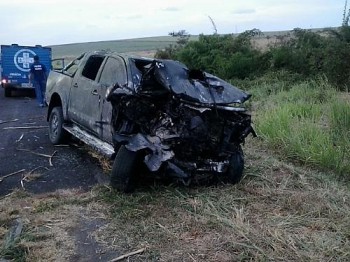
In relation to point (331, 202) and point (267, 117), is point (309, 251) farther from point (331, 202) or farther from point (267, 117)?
point (267, 117)

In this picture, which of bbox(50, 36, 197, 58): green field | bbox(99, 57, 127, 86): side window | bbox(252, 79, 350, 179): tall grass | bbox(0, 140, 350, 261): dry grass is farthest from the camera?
bbox(50, 36, 197, 58): green field

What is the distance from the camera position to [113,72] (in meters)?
6.59

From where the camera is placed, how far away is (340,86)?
13695 millimetres

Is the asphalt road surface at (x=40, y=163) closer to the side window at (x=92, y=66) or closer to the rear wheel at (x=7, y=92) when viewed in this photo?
the side window at (x=92, y=66)

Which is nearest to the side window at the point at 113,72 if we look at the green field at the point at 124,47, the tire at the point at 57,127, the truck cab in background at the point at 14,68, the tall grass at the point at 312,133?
the tire at the point at 57,127

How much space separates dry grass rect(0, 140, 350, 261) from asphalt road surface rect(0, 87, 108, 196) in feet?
1.60

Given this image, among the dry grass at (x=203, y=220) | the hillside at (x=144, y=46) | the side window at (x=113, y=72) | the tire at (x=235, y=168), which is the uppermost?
the hillside at (x=144, y=46)

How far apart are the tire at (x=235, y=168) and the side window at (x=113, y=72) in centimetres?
182

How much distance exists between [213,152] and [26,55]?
50.3 feet

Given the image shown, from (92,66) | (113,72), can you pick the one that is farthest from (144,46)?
(113,72)

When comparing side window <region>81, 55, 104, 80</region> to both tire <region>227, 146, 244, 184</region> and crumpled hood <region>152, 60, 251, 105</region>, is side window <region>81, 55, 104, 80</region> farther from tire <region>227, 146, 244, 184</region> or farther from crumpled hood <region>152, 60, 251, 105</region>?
tire <region>227, 146, 244, 184</region>

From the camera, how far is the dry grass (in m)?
4.08

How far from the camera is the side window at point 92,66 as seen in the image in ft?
24.5

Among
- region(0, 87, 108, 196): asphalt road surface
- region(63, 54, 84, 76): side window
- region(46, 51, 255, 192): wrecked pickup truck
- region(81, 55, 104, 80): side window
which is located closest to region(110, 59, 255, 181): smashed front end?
region(46, 51, 255, 192): wrecked pickup truck
